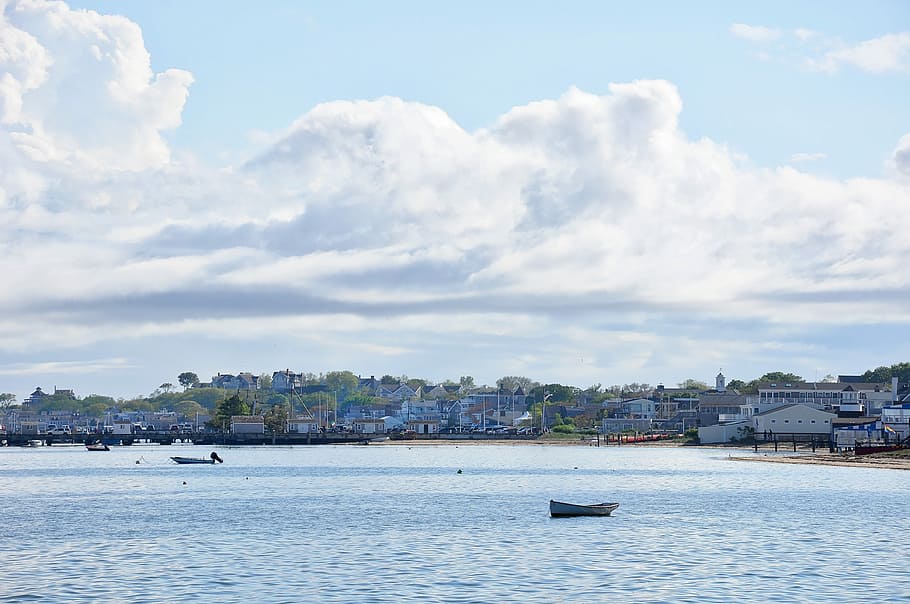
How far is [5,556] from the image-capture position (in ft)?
176

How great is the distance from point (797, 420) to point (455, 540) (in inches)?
5568

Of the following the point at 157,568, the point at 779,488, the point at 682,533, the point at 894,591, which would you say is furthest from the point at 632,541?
the point at 779,488

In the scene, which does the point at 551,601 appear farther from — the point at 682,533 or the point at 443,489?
the point at 443,489

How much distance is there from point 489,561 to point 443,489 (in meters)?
50.6

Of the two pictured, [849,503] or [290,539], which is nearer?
[290,539]

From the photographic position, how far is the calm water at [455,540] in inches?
1722

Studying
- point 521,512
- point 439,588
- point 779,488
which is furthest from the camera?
point 779,488

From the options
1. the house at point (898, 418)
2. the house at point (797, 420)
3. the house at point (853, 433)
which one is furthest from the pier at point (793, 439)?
the house at point (898, 418)

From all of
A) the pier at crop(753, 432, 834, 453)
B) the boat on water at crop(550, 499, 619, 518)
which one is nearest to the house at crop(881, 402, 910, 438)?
the pier at crop(753, 432, 834, 453)

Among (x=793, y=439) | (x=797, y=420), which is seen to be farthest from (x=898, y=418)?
(x=797, y=420)

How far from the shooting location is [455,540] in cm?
5959

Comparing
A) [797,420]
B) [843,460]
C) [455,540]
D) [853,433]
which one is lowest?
[455,540]

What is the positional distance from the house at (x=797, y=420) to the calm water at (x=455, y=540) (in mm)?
72231

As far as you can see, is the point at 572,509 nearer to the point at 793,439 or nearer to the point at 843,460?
the point at 843,460
